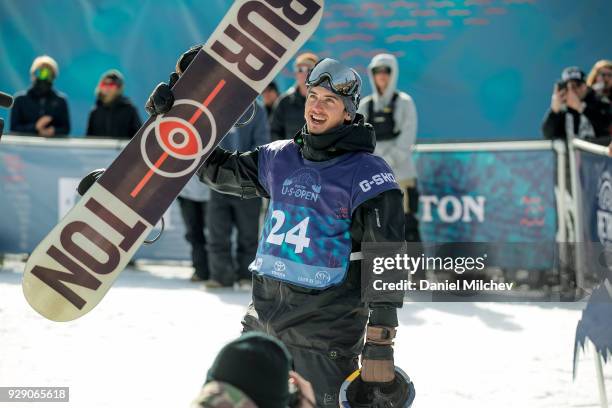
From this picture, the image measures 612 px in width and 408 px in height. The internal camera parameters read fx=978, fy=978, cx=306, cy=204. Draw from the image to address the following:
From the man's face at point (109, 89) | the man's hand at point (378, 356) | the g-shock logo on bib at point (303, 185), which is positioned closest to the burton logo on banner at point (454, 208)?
the man's face at point (109, 89)

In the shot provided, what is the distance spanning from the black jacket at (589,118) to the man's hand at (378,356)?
514 cm

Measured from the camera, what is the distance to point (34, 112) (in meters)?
9.90

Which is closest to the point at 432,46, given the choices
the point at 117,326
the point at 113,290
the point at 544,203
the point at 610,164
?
the point at 544,203

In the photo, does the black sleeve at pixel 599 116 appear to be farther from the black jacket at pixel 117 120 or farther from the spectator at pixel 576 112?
the black jacket at pixel 117 120

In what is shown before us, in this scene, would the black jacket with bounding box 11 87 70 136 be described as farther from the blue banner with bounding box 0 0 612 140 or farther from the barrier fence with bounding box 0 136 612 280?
the blue banner with bounding box 0 0 612 140

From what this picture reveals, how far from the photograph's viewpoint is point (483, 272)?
849 centimetres

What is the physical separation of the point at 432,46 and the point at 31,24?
4.86 meters

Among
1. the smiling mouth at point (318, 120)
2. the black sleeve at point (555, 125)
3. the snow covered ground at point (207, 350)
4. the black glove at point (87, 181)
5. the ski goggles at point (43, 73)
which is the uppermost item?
the ski goggles at point (43, 73)

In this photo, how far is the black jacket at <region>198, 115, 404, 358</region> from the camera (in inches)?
143

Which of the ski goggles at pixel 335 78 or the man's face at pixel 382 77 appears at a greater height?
the man's face at pixel 382 77

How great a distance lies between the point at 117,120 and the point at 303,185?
20.5 ft

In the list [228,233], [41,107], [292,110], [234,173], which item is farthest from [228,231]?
[234,173]

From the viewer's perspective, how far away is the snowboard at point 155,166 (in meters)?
4.36

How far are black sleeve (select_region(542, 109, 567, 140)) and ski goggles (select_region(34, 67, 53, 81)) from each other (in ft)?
16.1
